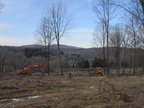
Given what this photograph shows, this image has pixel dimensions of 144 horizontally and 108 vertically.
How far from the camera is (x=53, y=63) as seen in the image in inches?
2254

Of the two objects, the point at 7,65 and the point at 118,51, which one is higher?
the point at 118,51

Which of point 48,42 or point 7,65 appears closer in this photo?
point 48,42

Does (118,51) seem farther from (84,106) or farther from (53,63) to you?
(84,106)

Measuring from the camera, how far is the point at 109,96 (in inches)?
303

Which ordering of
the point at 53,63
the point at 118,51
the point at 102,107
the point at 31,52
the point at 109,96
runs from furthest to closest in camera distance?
the point at 31,52 → the point at 53,63 → the point at 118,51 → the point at 109,96 → the point at 102,107

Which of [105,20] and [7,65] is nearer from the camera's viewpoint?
[105,20]

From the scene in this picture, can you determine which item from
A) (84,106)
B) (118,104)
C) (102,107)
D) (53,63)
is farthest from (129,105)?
(53,63)

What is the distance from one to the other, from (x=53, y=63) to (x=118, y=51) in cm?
2664

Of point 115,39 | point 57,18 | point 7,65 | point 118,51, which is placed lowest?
point 7,65

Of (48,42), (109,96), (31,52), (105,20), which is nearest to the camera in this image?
(109,96)

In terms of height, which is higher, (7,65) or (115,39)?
(115,39)

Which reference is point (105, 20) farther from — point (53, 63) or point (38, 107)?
point (53, 63)

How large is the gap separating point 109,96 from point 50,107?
2634 mm

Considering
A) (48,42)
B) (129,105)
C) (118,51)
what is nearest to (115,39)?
(118,51)
